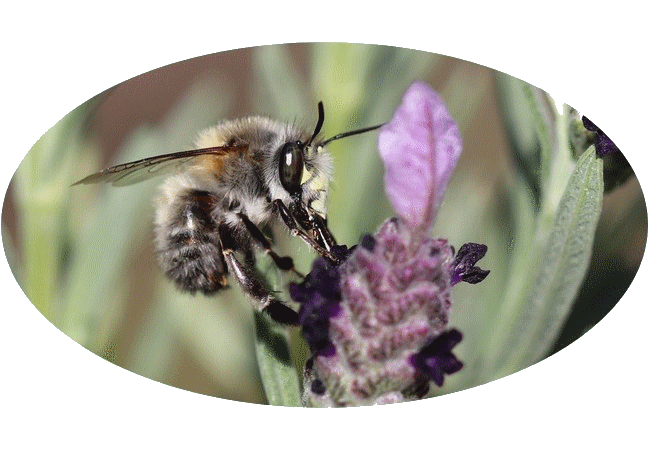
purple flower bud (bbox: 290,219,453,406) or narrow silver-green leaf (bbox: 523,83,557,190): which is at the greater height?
narrow silver-green leaf (bbox: 523,83,557,190)

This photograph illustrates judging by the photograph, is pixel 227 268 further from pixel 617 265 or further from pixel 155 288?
pixel 617 265

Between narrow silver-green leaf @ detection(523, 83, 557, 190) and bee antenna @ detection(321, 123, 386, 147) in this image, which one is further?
narrow silver-green leaf @ detection(523, 83, 557, 190)

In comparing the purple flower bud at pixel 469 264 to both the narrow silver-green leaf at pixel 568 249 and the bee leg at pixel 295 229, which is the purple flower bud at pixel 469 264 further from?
the bee leg at pixel 295 229

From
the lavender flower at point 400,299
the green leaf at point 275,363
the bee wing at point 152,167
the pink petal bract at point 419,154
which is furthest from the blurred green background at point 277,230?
the pink petal bract at point 419,154

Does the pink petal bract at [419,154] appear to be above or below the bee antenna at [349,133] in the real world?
below

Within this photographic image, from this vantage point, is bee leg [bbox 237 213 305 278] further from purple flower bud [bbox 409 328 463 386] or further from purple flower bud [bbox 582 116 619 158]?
purple flower bud [bbox 582 116 619 158]

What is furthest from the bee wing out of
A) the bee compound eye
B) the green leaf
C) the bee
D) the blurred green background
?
the green leaf

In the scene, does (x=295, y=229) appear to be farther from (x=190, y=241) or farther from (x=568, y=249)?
(x=568, y=249)

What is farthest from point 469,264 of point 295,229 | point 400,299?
point 400,299
